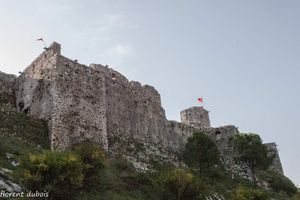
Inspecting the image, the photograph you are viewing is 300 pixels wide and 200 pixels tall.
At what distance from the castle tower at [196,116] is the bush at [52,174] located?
3493 centimetres

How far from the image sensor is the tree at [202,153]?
3145 centimetres

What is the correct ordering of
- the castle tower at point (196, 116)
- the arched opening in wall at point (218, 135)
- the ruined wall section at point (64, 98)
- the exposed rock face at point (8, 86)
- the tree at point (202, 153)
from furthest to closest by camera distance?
the castle tower at point (196, 116), the arched opening in wall at point (218, 135), the tree at point (202, 153), the exposed rock face at point (8, 86), the ruined wall section at point (64, 98)

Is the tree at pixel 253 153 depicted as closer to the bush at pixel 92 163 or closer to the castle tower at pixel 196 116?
the castle tower at pixel 196 116

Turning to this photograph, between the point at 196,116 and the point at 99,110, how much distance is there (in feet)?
77.3

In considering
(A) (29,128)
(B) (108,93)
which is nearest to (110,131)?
(B) (108,93)

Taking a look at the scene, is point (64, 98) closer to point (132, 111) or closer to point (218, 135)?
point (132, 111)

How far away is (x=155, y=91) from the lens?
125 ft

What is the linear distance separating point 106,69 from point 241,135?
45.4ft

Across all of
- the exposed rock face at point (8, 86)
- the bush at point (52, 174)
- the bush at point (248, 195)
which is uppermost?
the exposed rock face at point (8, 86)

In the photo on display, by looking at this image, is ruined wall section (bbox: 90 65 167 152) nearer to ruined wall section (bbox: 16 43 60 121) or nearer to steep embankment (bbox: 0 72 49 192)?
ruined wall section (bbox: 16 43 60 121)

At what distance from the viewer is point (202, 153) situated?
31.9 metres

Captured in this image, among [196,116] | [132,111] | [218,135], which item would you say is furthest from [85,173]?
[196,116]

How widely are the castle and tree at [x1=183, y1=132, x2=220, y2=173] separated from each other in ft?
8.36

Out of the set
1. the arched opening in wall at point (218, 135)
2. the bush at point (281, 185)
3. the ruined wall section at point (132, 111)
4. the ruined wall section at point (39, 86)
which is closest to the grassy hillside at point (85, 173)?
the ruined wall section at point (39, 86)
